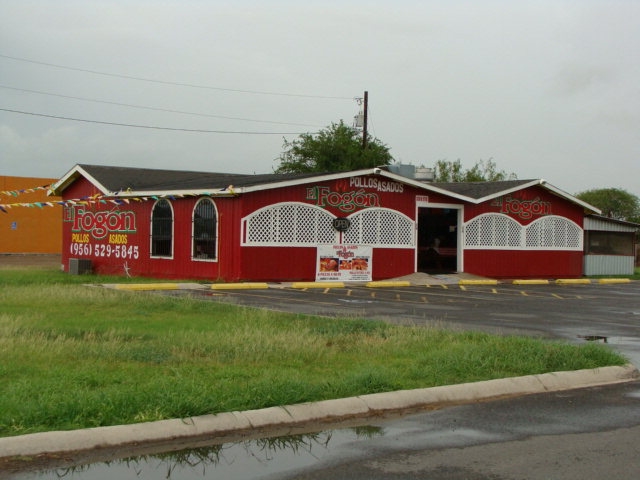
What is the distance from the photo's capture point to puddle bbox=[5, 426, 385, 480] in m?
6.04

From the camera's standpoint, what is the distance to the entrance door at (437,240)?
34750 millimetres

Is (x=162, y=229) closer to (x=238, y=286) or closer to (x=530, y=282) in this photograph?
(x=238, y=286)

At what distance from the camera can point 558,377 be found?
972cm

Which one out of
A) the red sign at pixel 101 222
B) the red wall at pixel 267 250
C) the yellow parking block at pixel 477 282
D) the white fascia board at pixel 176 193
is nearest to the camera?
the white fascia board at pixel 176 193

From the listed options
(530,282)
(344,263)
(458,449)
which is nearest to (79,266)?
(344,263)

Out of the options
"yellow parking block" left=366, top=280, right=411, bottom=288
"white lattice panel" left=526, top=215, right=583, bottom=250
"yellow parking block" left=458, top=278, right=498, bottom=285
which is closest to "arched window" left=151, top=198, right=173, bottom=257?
"yellow parking block" left=366, top=280, right=411, bottom=288

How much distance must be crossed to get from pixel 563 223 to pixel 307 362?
1096 inches

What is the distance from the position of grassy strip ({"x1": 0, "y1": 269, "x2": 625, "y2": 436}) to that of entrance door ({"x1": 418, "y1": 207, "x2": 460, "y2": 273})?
20.5 metres

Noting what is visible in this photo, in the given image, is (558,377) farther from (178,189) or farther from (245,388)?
(178,189)

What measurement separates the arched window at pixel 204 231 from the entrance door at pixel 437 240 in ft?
34.2

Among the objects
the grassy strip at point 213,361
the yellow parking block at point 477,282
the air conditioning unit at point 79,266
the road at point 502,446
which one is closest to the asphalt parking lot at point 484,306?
the yellow parking block at point 477,282

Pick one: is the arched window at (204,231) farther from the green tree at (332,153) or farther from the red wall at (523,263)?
the green tree at (332,153)

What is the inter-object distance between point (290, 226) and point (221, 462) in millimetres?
21329

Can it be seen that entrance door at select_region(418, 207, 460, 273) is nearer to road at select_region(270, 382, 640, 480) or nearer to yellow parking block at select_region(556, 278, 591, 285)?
yellow parking block at select_region(556, 278, 591, 285)
